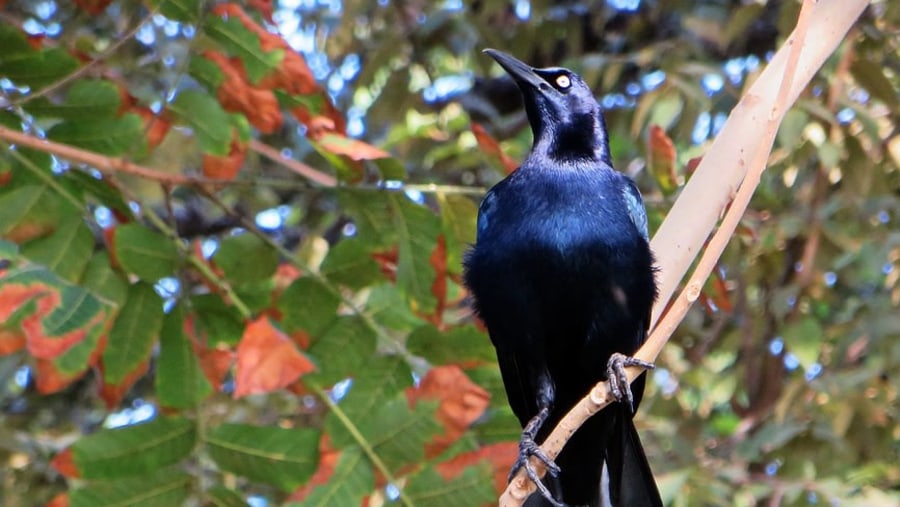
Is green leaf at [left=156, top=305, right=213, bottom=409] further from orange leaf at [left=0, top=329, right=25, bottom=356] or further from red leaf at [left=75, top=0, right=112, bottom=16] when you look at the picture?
red leaf at [left=75, top=0, right=112, bottom=16]

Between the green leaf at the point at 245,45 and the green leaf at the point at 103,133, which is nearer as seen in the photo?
the green leaf at the point at 245,45

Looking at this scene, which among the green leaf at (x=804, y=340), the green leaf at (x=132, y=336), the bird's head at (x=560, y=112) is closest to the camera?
the green leaf at (x=132, y=336)

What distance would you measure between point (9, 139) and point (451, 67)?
420 cm

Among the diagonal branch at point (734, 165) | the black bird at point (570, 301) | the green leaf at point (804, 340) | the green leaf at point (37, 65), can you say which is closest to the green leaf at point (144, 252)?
the green leaf at point (37, 65)

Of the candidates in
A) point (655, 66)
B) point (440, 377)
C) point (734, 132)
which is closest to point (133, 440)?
point (440, 377)

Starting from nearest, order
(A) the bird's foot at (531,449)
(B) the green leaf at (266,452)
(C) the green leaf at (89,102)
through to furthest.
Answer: (A) the bird's foot at (531,449)
(B) the green leaf at (266,452)
(C) the green leaf at (89,102)

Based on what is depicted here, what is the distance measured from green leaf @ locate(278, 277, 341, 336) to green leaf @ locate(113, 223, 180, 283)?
12.1 inches

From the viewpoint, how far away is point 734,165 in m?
2.44

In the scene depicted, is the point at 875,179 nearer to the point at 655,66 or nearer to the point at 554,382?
the point at 655,66

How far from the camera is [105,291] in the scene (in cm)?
A: 315

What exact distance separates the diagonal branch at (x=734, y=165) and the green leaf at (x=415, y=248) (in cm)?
81

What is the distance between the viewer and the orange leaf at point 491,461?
289 centimetres

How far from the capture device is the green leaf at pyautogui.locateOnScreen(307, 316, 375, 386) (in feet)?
10.4

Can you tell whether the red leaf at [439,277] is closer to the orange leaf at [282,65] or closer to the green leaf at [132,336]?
the orange leaf at [282,65]
